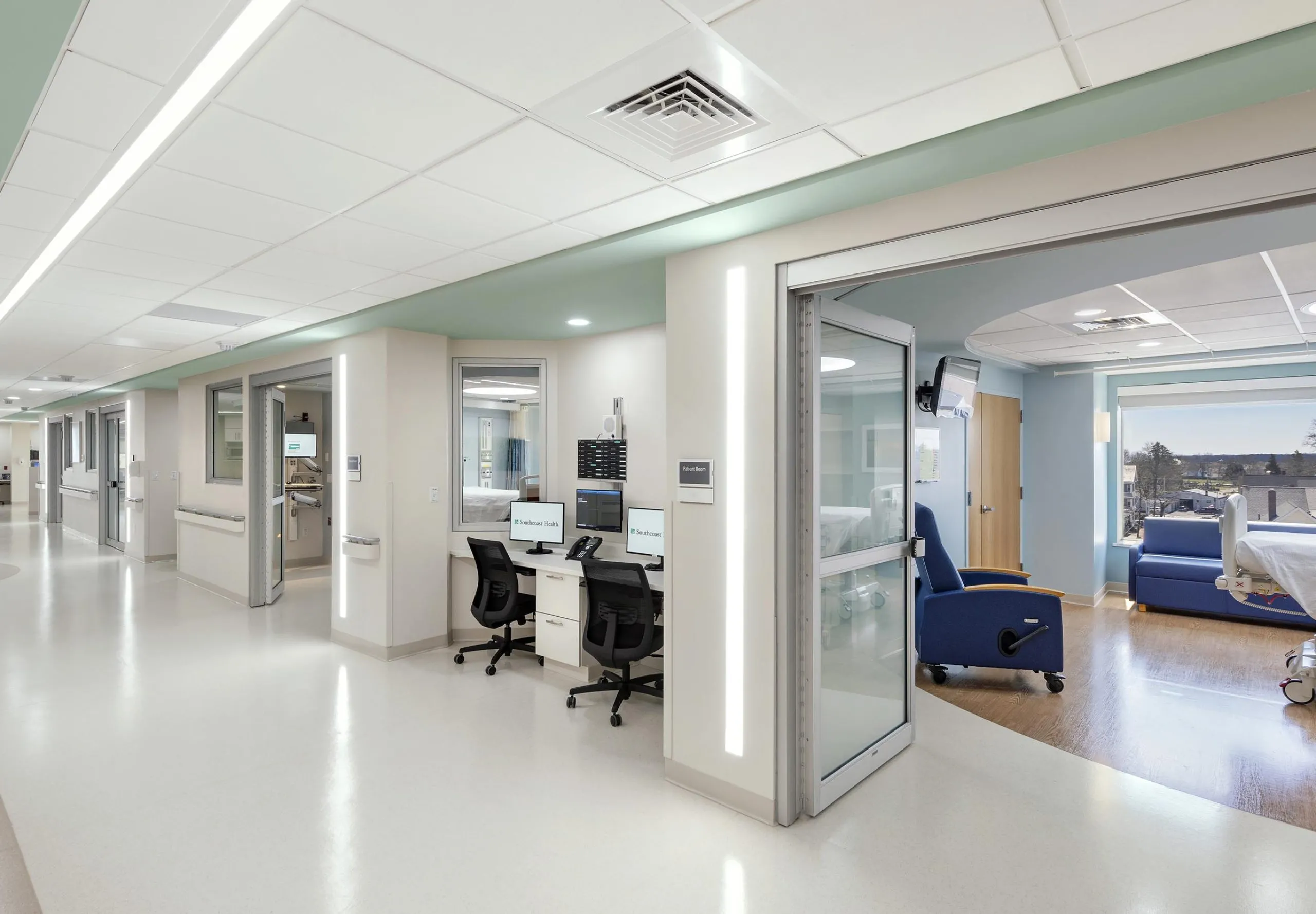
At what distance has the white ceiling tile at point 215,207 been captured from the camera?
2504 millimetres

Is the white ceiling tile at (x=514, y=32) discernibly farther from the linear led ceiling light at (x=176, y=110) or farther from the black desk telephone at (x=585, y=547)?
the black desk telephone at (x=585, y=547)

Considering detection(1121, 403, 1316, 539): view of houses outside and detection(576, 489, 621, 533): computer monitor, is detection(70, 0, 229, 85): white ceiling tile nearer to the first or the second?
detection(576, 489, 621, 533): computer monitor

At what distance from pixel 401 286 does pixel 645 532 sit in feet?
7.29

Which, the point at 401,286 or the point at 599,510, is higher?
the point at 401,286

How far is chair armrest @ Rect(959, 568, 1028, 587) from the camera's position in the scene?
5.05m

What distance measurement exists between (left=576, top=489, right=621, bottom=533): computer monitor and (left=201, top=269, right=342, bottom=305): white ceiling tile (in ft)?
7.22

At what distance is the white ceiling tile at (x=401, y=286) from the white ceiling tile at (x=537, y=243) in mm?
695

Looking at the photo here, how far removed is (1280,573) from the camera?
445 centimetres

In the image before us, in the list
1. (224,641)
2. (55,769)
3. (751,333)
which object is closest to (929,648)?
(751,333)

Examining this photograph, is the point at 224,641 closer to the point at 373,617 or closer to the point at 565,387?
the point at 373,617

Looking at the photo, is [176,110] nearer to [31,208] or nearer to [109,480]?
[31,208]

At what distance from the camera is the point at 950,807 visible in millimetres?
2977

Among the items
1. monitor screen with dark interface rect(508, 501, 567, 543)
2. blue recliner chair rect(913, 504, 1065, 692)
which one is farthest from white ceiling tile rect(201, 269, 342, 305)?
blue recliner chair rect(913, 504, 1065, 692)

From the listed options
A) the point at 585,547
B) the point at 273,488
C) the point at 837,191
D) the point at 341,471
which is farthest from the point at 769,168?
the point at 273,488
